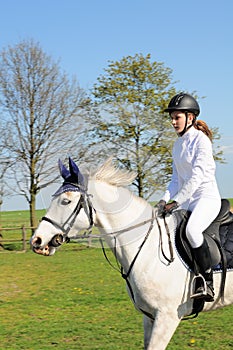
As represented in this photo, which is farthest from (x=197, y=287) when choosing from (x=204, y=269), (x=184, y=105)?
(x=184, y=105)

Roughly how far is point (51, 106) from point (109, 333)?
2356 centimetres

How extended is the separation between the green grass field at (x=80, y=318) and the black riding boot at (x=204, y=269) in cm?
232

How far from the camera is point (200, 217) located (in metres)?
5.02

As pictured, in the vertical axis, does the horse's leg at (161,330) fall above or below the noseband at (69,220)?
below

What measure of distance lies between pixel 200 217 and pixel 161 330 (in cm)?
113

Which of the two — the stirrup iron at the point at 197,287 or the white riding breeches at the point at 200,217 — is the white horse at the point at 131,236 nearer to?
the stirrup iron at the point at 197,287

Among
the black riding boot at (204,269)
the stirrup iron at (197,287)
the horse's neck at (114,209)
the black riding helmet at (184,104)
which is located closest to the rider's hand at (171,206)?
the horse's neck at (114,209)

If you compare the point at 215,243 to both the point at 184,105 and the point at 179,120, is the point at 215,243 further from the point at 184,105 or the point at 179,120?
the point at 184,105

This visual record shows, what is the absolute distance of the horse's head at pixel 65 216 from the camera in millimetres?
4695

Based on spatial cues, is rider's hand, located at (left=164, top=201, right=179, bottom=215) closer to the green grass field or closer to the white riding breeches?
the white riding breeches

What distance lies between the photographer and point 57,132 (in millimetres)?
30031

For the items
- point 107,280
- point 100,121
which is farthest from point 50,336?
point 100,121

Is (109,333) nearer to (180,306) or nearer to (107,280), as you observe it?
(180,306)

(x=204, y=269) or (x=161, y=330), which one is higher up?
(x=204, y=269)
